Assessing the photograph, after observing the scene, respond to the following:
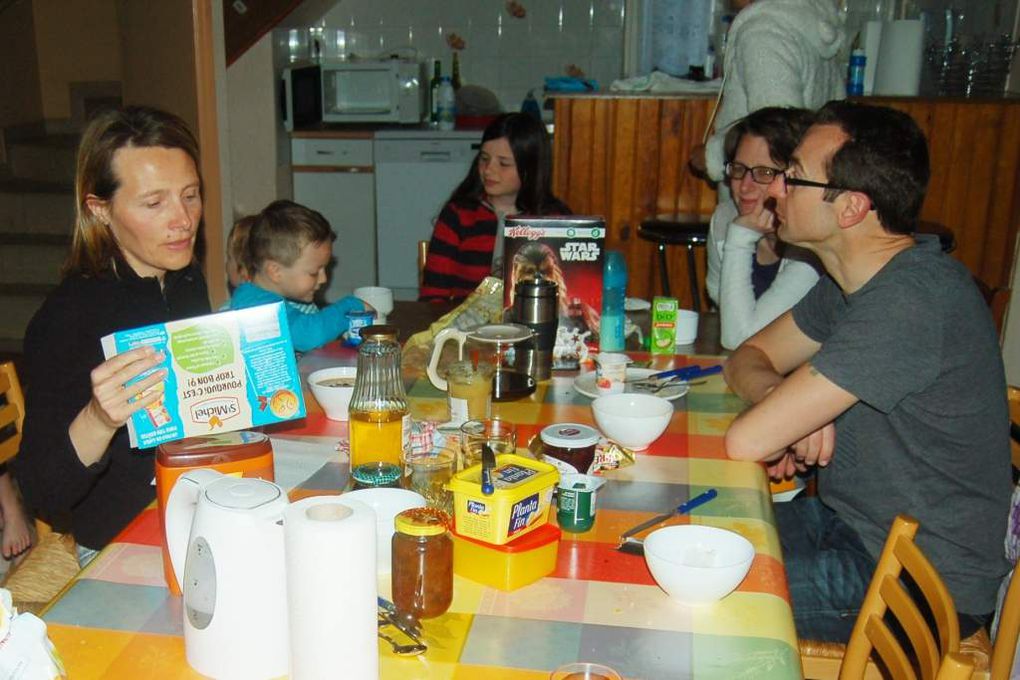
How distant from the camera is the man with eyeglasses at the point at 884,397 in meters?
1.65

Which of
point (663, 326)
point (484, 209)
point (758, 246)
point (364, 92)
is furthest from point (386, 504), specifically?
point (364, 92)

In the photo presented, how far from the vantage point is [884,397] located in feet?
5.41

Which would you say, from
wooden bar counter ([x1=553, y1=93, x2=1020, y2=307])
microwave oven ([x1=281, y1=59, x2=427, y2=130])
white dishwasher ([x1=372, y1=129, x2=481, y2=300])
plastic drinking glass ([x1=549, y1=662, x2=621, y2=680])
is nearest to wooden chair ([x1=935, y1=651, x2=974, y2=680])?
plastic drinking glass ([x1=549, y1=662, x2=621, y2=680])

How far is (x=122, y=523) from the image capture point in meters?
1.72

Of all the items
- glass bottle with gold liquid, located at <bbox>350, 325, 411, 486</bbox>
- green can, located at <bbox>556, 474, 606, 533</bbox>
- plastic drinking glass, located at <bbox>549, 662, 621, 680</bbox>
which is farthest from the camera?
glass bottle with gold liquid, located at <bbox>350, 325, 411, 486</bbox>

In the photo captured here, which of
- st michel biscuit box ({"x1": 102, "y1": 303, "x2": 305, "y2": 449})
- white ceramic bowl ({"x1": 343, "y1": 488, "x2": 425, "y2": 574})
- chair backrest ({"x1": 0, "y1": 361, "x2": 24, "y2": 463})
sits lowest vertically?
chair backrest ({"x1": 0, "y1": 361, "x2": 24, "y2": 463})

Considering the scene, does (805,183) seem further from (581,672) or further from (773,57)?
(773,57)

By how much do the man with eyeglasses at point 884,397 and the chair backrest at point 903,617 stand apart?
27 centimetres

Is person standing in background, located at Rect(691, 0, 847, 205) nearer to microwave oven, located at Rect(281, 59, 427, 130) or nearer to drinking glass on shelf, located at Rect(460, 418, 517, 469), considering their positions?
drinking glass on shelf, located at Rect(460, 418, 517, 469)

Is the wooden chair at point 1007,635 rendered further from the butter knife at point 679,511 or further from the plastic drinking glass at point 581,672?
the plastic drinking glass at point 581,672

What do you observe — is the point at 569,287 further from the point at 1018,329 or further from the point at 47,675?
the point at 1018,329

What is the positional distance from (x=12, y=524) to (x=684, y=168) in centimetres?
289

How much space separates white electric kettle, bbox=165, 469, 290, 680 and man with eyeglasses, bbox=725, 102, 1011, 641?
936 millimetres

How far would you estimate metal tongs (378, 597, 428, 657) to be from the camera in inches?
43.0
